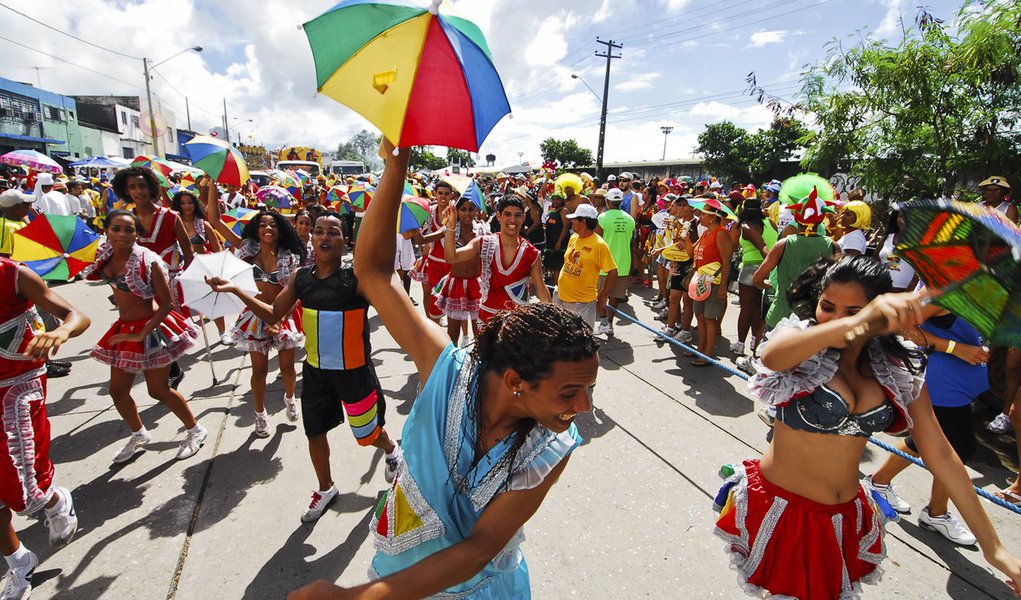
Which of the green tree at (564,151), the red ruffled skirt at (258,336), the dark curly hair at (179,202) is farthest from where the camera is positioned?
the green tree at (564,151)

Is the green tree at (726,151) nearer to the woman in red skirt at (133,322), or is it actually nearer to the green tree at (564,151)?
the green tree at (564,151)

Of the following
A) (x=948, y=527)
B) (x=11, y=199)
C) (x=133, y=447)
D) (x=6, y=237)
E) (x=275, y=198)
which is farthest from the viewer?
(x=275, y=198)

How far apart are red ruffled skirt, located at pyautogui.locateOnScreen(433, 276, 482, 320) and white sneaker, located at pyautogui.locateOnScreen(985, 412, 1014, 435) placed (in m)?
4.68

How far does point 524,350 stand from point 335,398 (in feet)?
7.48

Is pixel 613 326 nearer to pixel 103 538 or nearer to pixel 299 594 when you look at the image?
pixel 103 538

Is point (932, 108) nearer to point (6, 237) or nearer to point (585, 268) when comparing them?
point (585, 268)

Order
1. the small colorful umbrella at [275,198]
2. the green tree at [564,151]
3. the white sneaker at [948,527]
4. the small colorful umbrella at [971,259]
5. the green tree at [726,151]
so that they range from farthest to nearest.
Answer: the green tree at [564,151] → the green tree at [726,151] → the small colorful umbrella at [275,198] → the white sneaker at [948,527] → the small colorful umbrella at [971,259]

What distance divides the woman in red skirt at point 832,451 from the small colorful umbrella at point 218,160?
523 cm

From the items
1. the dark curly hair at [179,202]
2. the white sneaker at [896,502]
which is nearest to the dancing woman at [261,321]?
the dark curly hair at [179,202]

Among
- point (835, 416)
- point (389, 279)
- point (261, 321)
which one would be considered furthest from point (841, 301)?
point (261, 321)

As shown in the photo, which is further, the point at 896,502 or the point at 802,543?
the point at 896,502

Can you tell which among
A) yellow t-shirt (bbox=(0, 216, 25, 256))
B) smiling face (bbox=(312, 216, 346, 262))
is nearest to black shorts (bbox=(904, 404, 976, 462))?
smiling face (bbox=(312, 216, 346, 262))

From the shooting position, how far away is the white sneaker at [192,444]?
3.64m

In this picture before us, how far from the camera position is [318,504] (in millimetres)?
3045
